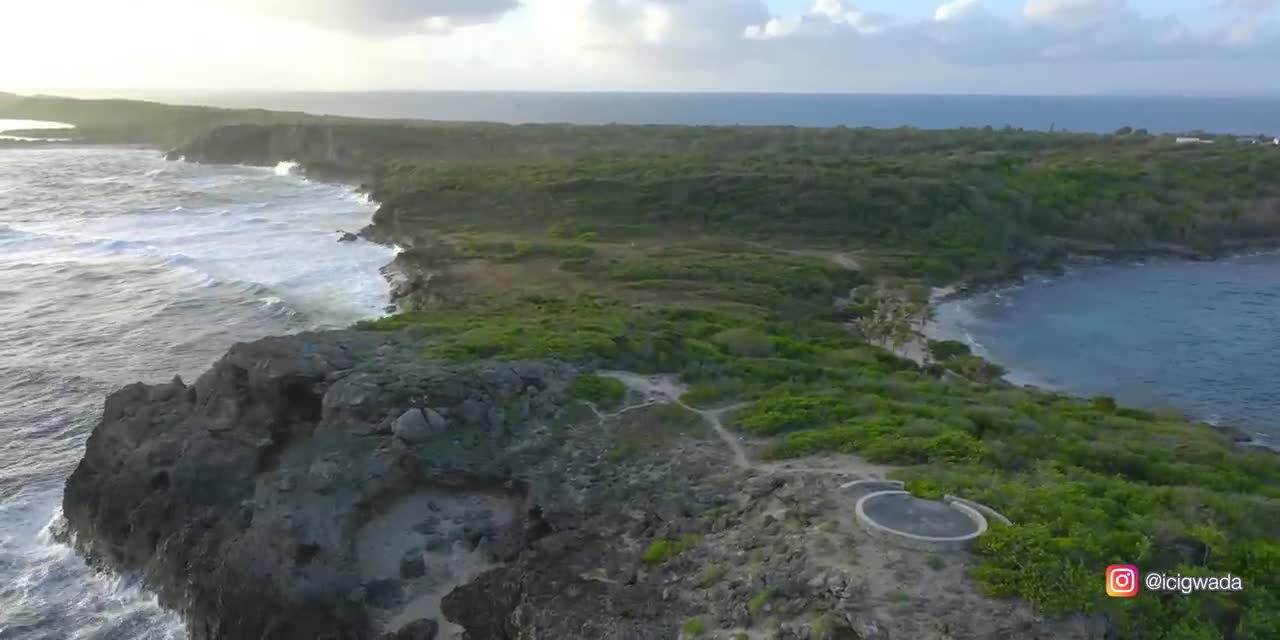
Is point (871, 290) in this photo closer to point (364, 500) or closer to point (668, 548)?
point (668, 548)

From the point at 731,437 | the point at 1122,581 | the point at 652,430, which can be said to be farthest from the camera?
the point at 652,430

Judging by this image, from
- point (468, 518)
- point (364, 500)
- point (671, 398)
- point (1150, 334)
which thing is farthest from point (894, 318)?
point (364, 500)

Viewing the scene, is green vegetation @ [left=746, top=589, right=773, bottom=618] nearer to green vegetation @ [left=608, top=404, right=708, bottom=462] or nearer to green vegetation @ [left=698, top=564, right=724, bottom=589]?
green vegetation @ [left=698, top=564, right=724, bottom=589]

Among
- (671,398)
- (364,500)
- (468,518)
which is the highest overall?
(671,398)

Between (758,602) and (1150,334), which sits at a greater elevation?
(758,602)

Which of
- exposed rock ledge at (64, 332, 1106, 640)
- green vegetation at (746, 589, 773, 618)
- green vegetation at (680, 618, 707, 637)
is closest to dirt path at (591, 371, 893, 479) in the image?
exposed rock ledge at (64, 332, 1106, 640)

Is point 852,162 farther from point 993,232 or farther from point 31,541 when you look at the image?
point 31,541
